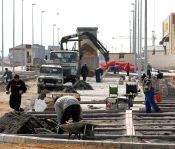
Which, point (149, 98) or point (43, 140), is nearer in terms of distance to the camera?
point (43, 140)

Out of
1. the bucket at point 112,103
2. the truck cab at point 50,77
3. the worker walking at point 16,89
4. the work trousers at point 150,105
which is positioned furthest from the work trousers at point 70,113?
the truck cab at point 50,77

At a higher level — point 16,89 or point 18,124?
point 16,89

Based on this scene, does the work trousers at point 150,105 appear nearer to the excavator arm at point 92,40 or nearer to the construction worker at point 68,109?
the construction worker at point 68,109

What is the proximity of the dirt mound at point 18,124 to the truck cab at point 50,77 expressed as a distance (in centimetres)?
2173

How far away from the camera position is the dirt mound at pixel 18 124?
1670 cm

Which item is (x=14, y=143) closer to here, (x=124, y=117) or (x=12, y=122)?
(x=12, y=122)

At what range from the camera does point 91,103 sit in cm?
2961

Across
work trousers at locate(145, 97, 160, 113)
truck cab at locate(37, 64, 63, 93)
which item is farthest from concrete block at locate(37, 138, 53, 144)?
truck cab at locate(37, 64, 63, 93)

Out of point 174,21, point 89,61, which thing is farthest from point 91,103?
point 174,21

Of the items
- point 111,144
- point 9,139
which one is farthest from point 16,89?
point 111,144

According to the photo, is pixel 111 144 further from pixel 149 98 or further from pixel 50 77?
pixel 50 77

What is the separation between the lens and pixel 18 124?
668 inches

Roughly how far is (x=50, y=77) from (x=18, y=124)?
24535 millimetres

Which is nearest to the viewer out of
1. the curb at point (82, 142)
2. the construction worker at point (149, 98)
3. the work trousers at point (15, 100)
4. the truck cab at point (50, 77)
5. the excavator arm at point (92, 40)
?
the curb at point (82, 142)
